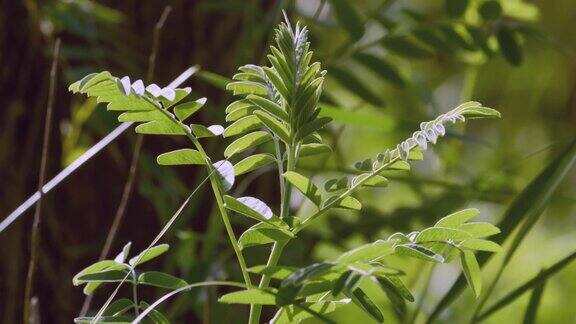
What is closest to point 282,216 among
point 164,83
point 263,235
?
point 263,235

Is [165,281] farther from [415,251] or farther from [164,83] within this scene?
[164,83]

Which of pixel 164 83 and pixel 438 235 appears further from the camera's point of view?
pixel 164 83

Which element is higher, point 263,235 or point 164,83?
point 164,83

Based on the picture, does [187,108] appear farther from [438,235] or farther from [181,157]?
[438,235]

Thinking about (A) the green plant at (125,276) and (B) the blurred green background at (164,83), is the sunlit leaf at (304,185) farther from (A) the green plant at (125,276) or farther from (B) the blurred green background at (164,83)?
(B) the blurred green background at (164,83)

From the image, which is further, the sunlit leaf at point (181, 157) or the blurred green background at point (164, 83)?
the blurred green background at point (164, 83)

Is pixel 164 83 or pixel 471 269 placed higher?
pixel 164 83

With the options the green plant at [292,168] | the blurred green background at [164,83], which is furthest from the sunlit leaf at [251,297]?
the blurred green background at [164,83]

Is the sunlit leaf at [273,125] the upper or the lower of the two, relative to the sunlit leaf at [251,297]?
upper

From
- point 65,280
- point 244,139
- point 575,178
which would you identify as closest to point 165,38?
point 65,280

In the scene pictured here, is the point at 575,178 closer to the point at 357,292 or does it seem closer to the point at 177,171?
the point at 177,171

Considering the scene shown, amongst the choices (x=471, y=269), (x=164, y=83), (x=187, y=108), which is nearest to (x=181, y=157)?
(x=187, y=108)

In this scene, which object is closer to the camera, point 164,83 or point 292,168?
point 292,168

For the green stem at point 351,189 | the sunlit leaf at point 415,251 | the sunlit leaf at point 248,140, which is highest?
the sunlit leaf at point 248,140
